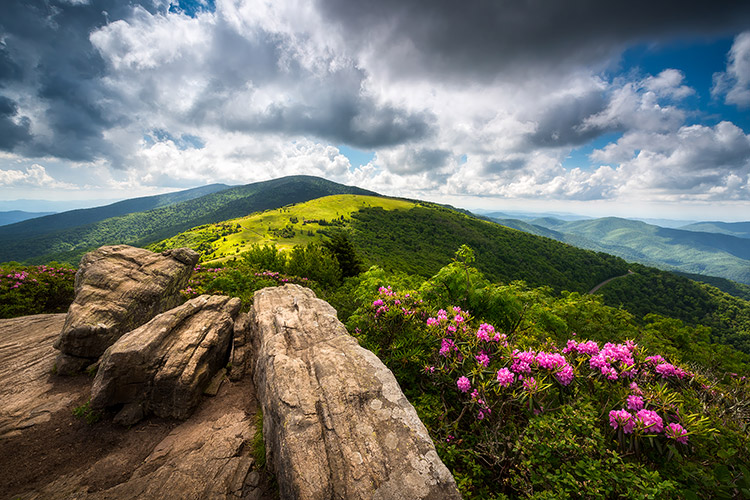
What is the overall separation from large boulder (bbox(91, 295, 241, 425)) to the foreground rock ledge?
157cm

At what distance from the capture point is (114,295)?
8.57 m

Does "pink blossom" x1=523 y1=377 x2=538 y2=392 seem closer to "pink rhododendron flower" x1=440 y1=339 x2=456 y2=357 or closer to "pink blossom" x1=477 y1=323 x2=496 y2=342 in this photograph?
"pink blossom" x1=477 y1=323 x2=496 y2=342

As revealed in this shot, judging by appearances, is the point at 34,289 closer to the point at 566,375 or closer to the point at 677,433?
the point at 566,375

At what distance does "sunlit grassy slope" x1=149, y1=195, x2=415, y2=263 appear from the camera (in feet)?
322

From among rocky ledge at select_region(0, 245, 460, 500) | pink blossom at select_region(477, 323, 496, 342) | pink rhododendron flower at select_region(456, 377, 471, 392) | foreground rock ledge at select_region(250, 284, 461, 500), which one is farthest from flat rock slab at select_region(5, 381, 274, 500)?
pink blossom at select_region(477, 323, 496, 342)

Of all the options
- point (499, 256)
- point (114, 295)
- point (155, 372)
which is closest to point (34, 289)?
point (114, 295)

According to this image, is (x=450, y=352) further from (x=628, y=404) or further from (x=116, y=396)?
(x=116, y=396)

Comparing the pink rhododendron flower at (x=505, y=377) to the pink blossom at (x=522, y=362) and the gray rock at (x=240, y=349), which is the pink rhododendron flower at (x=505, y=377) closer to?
the pink blossom at (x=522, y=362)

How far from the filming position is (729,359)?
11.7 m

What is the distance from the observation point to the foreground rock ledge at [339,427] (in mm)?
3514

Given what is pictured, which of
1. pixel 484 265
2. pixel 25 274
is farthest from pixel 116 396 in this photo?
pixel 484 265

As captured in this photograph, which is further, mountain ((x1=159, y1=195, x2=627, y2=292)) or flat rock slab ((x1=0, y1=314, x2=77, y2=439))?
mountain ((x1=159, y1=195, x2=627, y2=292))

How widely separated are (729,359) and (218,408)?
20195 mm

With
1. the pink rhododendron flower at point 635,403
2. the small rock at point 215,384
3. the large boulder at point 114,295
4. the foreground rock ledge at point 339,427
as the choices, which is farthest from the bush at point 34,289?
the pink rhododendron flower at point 635,403
